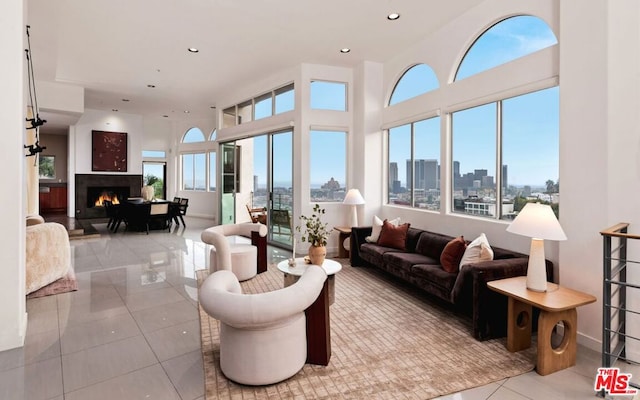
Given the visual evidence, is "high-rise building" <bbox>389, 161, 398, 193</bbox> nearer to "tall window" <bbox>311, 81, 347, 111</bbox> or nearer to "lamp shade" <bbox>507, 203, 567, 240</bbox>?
"tall window" <bbox>311, 81, 347, 111</bbox>

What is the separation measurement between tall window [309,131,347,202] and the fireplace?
7.70 metres

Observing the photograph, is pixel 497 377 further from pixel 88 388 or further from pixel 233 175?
pixel 233 175

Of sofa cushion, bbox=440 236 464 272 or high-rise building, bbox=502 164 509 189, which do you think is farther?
high-rise building, bbox=502 164 509 189

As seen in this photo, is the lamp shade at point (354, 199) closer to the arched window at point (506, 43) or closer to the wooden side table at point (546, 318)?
the arched window at point (506, 43)

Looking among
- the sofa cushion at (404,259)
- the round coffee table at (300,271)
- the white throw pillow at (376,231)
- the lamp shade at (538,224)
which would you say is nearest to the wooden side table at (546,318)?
the lamp shade at (538,224)

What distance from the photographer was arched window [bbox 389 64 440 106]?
5.31 meters

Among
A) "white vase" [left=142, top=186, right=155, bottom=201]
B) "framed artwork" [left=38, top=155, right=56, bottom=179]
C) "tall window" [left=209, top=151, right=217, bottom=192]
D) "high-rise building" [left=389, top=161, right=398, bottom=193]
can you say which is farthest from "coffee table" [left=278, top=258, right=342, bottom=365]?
"framed artwork" [left=38, top=155, right=56, bottom=179]

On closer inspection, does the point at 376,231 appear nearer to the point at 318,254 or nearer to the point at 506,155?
the point at 318,254

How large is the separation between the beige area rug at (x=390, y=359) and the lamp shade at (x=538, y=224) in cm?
102

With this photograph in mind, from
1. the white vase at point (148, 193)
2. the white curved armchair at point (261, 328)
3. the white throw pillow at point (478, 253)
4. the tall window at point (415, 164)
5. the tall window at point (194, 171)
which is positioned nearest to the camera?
the white curved armchair at point (261, 328)

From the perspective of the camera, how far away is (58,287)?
4344 mm

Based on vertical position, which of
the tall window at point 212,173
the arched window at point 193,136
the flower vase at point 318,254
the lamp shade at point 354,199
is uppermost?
the arched window at point 193,136

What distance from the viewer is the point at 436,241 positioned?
177 inches

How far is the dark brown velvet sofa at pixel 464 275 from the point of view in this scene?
3066 mm
